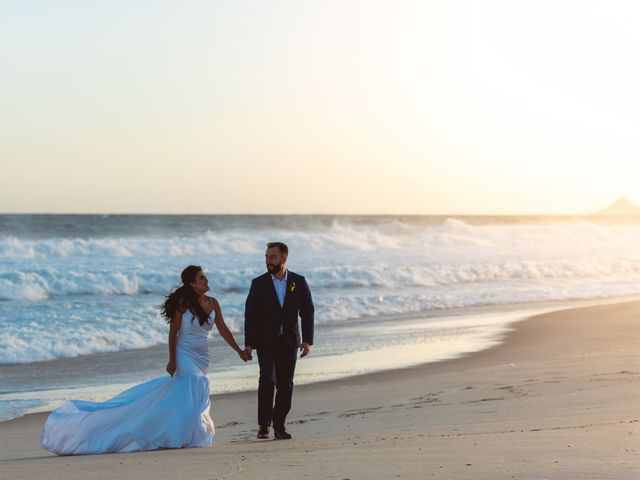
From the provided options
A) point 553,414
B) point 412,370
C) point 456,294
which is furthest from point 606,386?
point 456,294

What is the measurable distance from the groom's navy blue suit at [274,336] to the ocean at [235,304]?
11.7ft

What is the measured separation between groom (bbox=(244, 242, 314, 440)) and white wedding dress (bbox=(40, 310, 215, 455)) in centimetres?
49

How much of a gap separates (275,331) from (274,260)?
0.57 metres

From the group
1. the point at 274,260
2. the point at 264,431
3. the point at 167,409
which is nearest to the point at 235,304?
the point at 264,431

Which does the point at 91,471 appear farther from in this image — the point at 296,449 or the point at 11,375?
the point at 11,375

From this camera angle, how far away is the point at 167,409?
6.84m

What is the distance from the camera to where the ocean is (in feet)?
41.1

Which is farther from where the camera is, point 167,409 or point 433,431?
point 433,431

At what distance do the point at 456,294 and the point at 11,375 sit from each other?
1513 centimetres

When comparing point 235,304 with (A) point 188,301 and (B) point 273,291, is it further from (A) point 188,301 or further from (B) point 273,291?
(A) point 188,301

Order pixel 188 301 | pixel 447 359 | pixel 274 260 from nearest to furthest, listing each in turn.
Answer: pixel 188 301
pixel 274 260
pixel 447 359

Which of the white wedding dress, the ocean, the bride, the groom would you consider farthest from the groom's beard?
the ocean

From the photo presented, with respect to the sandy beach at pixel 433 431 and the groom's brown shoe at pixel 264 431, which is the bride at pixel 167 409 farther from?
the groom's brown shoe at pixel 264 431

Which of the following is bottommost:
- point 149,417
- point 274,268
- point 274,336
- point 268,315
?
point 149,417
